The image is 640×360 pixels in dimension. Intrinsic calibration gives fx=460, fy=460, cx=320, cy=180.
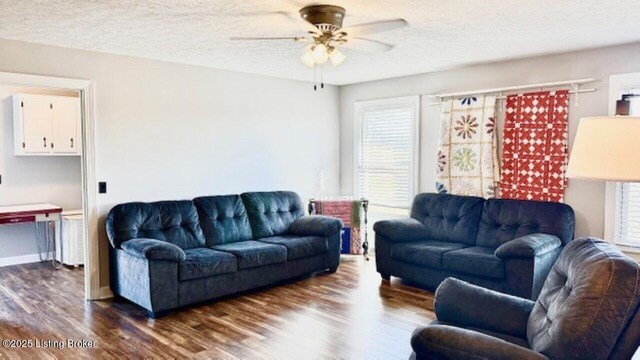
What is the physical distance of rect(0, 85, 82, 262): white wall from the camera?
5.80 m

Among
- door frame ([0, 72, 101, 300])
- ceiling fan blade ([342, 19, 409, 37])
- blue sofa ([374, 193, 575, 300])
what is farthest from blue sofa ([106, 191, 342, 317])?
ceiling fan blade ([342, 19, 409, 37])

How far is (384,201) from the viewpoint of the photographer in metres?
6.21

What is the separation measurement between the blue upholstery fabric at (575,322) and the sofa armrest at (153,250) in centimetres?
249

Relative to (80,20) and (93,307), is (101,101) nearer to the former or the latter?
(80,20)

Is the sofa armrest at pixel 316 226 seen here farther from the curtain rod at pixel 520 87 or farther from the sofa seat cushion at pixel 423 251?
the curtain rod at pixel 520 87

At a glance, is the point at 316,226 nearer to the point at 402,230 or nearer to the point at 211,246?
the point at 402,230

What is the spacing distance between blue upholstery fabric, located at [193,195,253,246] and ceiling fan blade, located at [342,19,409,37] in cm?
262

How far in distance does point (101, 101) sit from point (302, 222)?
2455 millimetres

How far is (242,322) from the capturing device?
3785mm

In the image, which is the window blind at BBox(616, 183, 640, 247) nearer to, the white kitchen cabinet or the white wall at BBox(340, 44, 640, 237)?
the white wall at BBox(340, 44, 640, 237)

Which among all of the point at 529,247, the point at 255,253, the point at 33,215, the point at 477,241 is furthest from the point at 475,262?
the point at 33,215

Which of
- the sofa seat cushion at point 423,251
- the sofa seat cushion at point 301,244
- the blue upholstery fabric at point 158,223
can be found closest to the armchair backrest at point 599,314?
the sofa seat cushion at point 423,251

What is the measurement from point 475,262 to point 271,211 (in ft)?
7.76

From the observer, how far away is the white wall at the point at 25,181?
19.0 ft
